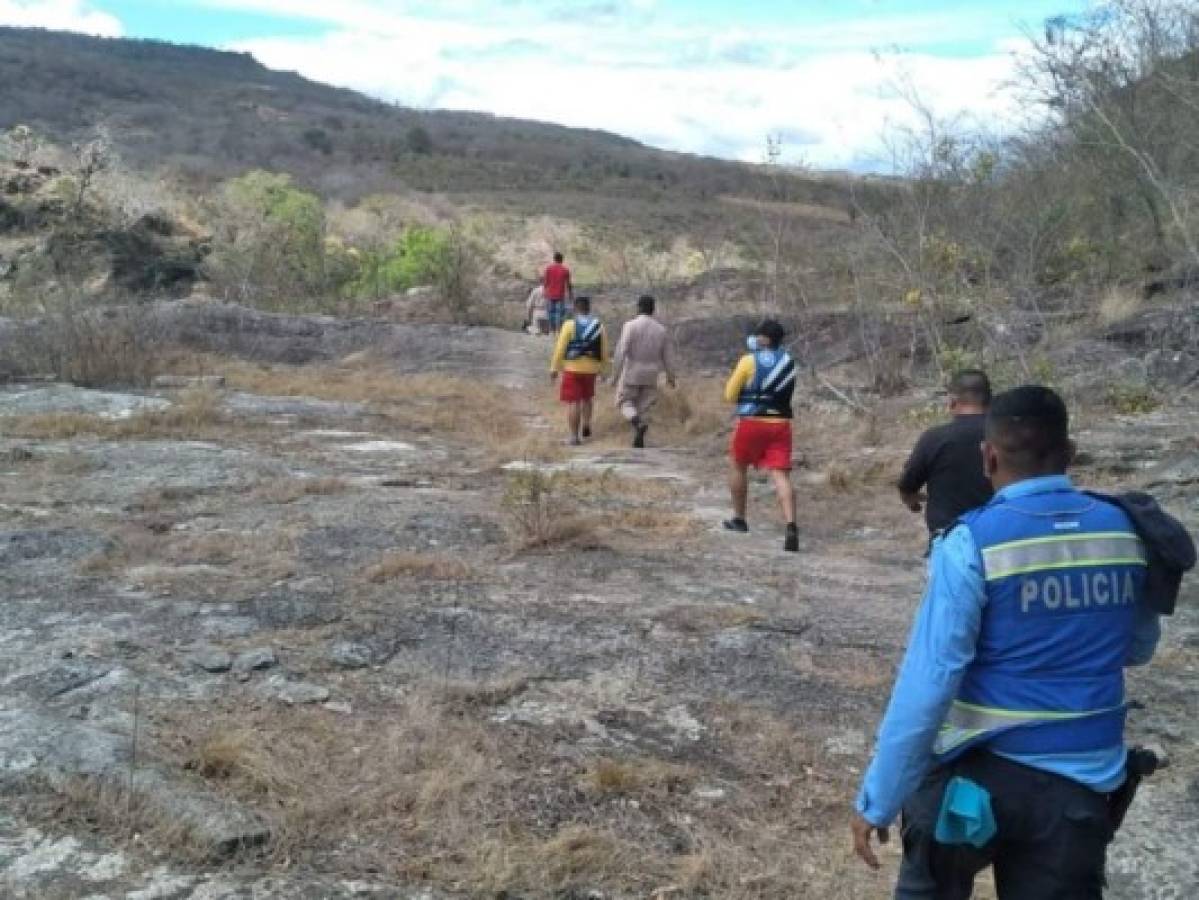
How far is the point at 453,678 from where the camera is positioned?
5.14 m

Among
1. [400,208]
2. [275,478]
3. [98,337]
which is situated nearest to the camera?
[275,478]

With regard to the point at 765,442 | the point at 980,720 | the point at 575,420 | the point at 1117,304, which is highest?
the point at 1117,304

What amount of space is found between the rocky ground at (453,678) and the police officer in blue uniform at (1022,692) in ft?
4.30

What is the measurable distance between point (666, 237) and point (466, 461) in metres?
36.6

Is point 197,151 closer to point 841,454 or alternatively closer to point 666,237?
point 666,237

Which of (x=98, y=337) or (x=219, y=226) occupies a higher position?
(x=219, y=226)

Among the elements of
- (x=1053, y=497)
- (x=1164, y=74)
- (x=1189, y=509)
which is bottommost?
(x=1189, y=509)

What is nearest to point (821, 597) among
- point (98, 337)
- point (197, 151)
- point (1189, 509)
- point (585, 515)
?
point (585, 515)

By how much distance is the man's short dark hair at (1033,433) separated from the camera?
2.60m

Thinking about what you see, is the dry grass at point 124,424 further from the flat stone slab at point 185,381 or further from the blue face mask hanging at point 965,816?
the blue face mask hanging at point 965,816

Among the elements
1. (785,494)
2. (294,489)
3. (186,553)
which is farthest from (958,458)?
(294,489)

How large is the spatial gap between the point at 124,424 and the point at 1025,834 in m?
9.90

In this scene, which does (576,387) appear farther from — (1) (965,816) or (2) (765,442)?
(1) (965,816)

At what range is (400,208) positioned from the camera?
43344 mm
